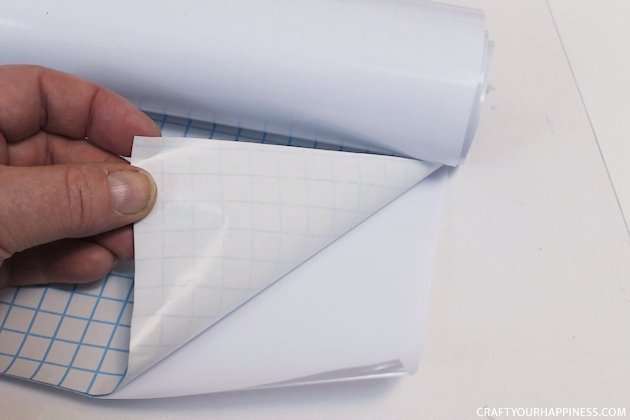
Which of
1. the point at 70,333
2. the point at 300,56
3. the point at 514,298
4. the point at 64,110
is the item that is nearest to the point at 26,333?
the point at 70,333

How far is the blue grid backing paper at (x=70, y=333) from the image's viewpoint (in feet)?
2.39

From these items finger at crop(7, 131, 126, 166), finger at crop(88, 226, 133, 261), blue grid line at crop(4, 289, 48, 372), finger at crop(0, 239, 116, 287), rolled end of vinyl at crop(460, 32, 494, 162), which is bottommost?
blue grid line at crop(4, 289, 48, 372)

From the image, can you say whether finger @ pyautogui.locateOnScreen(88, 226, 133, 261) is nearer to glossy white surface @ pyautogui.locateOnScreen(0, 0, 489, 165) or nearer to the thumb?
the thumb

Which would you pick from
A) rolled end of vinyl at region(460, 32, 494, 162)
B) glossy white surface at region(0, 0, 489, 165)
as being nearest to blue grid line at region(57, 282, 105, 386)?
glossy white surface at region(0, 0, 489, 165)

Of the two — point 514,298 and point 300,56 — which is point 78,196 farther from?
point 514,298

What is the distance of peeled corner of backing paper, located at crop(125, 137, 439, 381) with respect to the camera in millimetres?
706

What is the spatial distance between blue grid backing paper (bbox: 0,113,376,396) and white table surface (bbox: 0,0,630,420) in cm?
3

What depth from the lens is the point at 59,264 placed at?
30.5 inches

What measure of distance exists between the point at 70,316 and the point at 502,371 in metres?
0.56

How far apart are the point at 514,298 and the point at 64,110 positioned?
0.65m

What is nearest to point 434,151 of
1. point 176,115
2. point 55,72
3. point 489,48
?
point 489,48

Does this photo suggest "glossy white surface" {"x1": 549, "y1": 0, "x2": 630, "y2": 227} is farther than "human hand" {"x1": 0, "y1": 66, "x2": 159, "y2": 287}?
Yes

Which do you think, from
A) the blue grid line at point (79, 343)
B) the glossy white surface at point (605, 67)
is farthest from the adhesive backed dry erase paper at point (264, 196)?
the glossy white surface at point (605, 67)

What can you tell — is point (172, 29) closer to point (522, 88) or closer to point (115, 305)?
point (115, 305)
